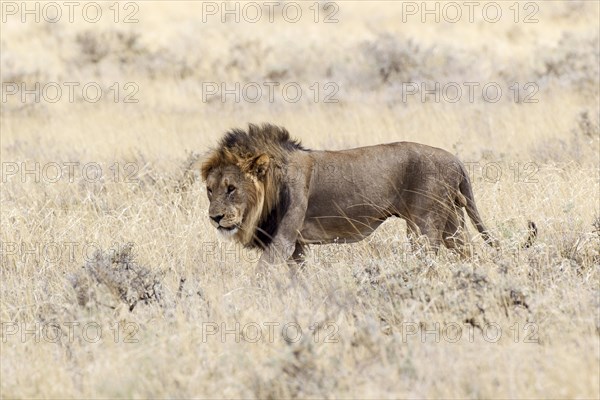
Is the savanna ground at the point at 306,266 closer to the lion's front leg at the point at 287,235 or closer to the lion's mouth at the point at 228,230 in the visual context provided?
the lion's front leg at the point at 287,235

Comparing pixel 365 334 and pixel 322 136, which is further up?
pixel 365 334

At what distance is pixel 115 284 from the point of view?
6.42 metres

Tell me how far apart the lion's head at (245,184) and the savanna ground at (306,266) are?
0.35 meters

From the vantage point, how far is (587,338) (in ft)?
17.0

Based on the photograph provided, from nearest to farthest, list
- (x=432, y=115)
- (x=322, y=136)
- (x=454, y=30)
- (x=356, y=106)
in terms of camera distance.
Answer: (x=322, y=136)
(x=432, y=115)
(x=356, y=106)
(x=454, y=30)

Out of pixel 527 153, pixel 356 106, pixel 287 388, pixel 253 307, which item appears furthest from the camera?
pixel 356 106

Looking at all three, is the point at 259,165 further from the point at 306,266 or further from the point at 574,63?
the point at 574,63

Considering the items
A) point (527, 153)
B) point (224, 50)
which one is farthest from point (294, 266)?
point (224, 50)

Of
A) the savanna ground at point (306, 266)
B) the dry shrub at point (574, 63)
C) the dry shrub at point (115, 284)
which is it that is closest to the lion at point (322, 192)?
the savanna ground at point (306, 266)

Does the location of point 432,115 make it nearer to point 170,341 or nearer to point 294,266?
point 294,266

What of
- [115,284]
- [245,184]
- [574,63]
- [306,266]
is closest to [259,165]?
[245,184]

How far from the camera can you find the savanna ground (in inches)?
197

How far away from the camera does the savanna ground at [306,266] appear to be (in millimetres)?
5000

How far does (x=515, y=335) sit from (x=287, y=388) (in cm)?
133
